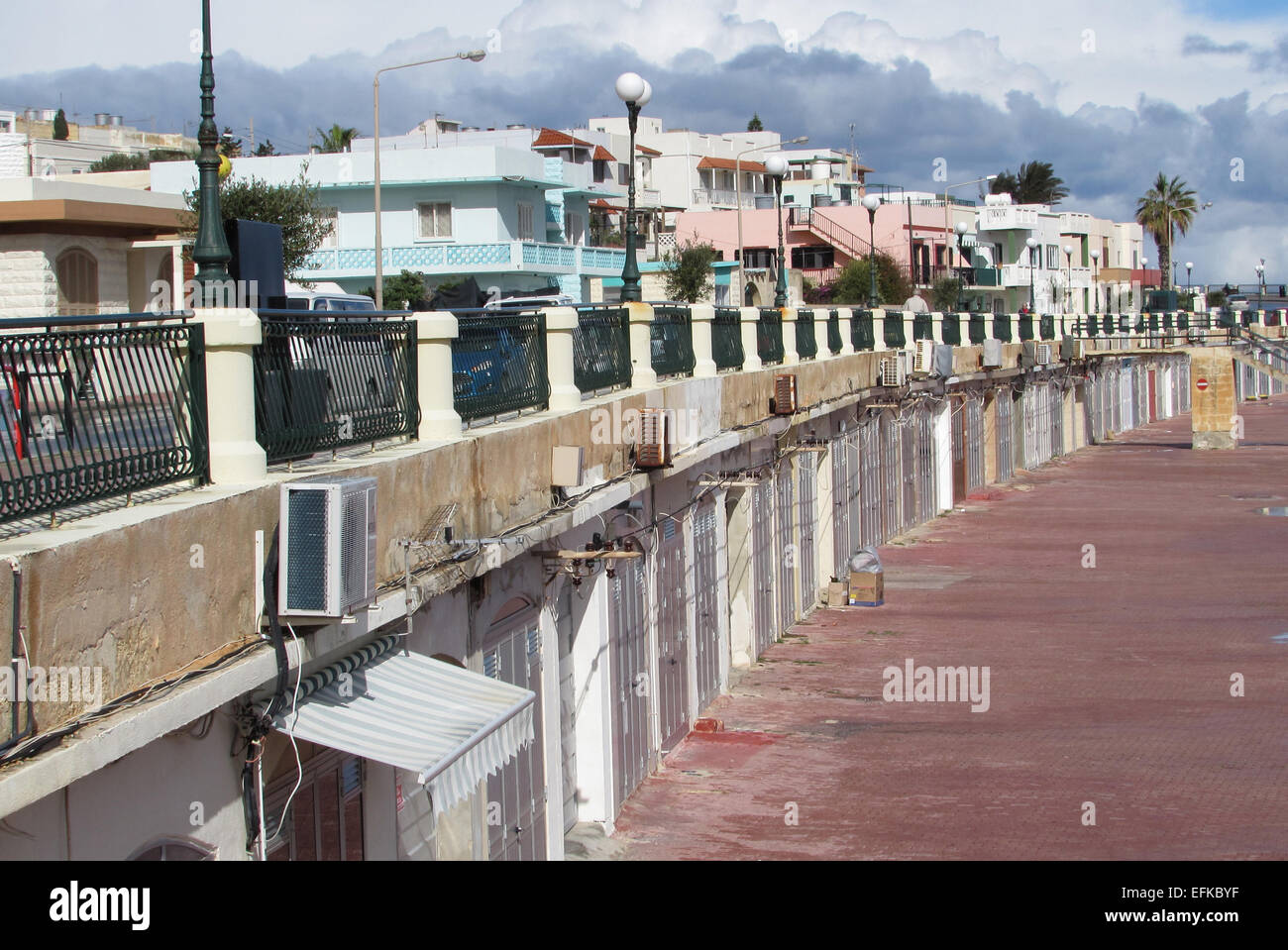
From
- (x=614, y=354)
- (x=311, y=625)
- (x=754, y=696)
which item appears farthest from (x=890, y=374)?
(x=311, y=625)

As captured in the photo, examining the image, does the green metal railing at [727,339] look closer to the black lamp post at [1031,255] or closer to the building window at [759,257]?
the building window at [759,257]

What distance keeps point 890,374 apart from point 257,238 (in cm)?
2068

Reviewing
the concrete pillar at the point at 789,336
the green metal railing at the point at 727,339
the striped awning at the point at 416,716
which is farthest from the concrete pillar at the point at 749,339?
the striped awning at the point at 416,716

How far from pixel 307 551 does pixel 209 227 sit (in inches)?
72.6

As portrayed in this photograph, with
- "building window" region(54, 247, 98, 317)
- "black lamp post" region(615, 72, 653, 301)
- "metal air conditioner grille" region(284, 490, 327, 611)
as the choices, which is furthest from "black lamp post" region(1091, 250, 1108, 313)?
"metal air conditioner grille" region(284, 490, 327, 611)

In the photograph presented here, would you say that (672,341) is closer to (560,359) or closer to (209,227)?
(560,359)

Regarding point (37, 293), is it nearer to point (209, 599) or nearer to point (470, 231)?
point (209, 599)

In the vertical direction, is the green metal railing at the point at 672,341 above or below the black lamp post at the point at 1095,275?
below

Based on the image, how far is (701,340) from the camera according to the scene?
59.3 feet

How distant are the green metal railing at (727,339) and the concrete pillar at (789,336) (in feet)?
8.10

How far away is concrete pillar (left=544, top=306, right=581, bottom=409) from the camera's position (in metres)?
12.5

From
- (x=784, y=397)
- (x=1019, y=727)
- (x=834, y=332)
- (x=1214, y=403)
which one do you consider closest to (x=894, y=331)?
(x=834, y=332)

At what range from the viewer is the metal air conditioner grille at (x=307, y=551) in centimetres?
668
